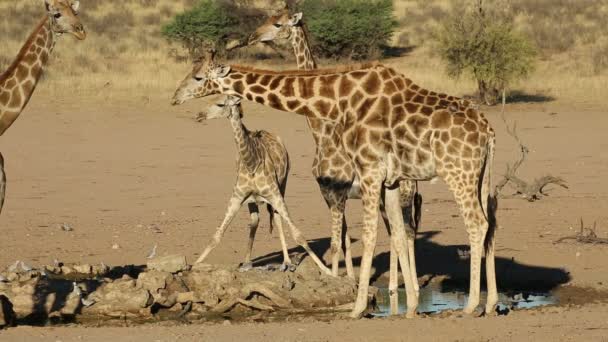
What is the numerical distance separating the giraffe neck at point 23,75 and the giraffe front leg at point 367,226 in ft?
8.77

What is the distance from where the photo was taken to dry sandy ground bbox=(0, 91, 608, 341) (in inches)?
368

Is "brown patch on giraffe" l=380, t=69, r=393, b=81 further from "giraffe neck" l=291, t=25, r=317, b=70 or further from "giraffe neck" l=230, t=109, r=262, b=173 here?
"giraffe neck" l=291, t=25, r=317, b=70

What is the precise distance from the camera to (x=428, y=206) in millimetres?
16125

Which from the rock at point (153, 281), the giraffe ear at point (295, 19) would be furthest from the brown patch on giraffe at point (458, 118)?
the giraffe ear at point (295, 19)

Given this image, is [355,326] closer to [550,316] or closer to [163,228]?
[550,316]

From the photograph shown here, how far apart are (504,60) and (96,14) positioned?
20.9 m

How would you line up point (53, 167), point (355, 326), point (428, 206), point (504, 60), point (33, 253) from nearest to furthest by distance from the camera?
point (355, 326), point (33, 253), point (428, 206), point (53, 167), point (504, 60)

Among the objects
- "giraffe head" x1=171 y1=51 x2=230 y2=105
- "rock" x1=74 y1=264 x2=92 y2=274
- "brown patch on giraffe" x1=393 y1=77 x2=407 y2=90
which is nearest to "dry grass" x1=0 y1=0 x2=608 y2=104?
"rock" x1=74 y1=264 x2=92 y2=274

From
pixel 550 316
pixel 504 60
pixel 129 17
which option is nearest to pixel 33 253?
pixel 550 316

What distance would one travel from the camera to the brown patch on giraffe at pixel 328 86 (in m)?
10.3

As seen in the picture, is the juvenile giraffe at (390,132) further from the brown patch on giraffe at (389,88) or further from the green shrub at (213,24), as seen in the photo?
the green shrub at (213,24)

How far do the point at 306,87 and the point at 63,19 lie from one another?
79.3 inches

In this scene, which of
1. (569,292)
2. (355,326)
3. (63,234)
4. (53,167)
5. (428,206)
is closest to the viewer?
(355,326)

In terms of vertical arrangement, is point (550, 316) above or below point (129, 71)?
below
